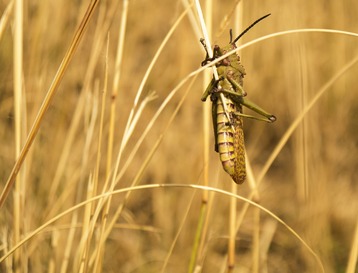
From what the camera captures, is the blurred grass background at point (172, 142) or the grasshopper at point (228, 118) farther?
the blurred grass background at point (172, 142)

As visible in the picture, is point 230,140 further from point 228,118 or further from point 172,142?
point 172,142

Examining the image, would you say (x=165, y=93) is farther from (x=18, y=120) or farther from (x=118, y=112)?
(x=18, y=120)

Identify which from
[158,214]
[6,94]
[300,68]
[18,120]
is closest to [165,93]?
[158,214]

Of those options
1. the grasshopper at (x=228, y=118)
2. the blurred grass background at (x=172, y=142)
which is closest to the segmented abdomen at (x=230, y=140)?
the grasshopper at (x=228, y=118)

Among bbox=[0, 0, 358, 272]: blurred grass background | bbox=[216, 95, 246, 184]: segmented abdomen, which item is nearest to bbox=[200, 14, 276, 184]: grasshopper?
bbox=[216, 95, 246, 184]: segmented abdomen

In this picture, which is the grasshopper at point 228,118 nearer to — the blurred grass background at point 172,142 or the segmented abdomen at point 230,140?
the segmented abdomen at point 230,140

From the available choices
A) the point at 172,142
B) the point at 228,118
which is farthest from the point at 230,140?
the point at 172,142
